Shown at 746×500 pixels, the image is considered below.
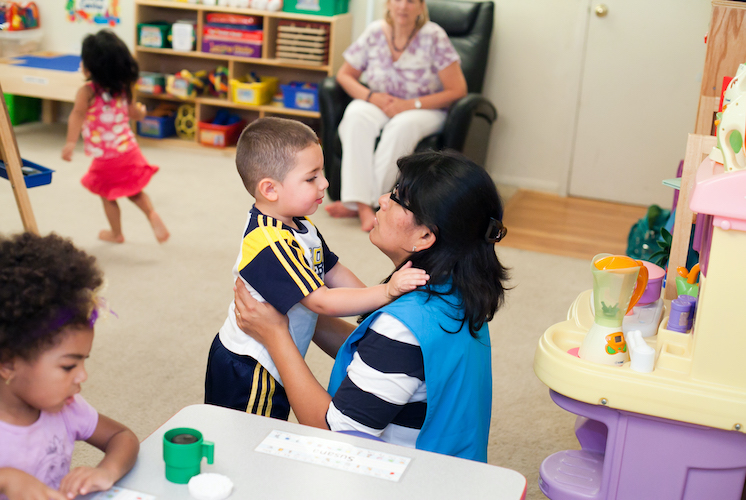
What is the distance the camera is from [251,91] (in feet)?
15.6

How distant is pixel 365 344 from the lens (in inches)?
45.6

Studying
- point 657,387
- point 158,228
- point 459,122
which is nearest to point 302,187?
point 657,387

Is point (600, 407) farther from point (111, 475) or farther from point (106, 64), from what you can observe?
point (106, 64)

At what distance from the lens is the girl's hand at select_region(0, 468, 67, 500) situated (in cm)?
84

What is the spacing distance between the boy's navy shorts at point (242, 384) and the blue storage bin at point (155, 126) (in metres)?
3.81

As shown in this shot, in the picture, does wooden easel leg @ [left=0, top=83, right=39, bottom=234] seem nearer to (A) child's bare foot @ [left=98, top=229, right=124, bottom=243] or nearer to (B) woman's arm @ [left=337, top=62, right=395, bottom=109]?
(A) child's bare foot @ [left=98, top=229, right=124, bottom=243]

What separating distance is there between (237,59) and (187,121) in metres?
0.57

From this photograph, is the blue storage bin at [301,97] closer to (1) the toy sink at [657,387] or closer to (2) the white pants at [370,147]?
(2) the white pants at [370,147]

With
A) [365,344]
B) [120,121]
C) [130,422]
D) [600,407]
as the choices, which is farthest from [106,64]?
[600,407]

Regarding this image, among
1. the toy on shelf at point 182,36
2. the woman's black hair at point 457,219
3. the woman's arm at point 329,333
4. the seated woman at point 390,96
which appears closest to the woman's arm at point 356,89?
the seated woman at point 390,96

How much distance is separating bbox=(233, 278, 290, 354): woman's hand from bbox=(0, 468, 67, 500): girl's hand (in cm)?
50

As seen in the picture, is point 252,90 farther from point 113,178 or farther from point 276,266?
point 276,266

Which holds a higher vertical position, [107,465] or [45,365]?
[45,365]

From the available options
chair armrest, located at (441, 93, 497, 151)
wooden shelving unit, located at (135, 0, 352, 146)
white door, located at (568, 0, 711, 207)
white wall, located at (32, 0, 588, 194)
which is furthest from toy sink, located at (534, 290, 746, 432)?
wooden shelving unit, located at (135, 0, 352, 146)
